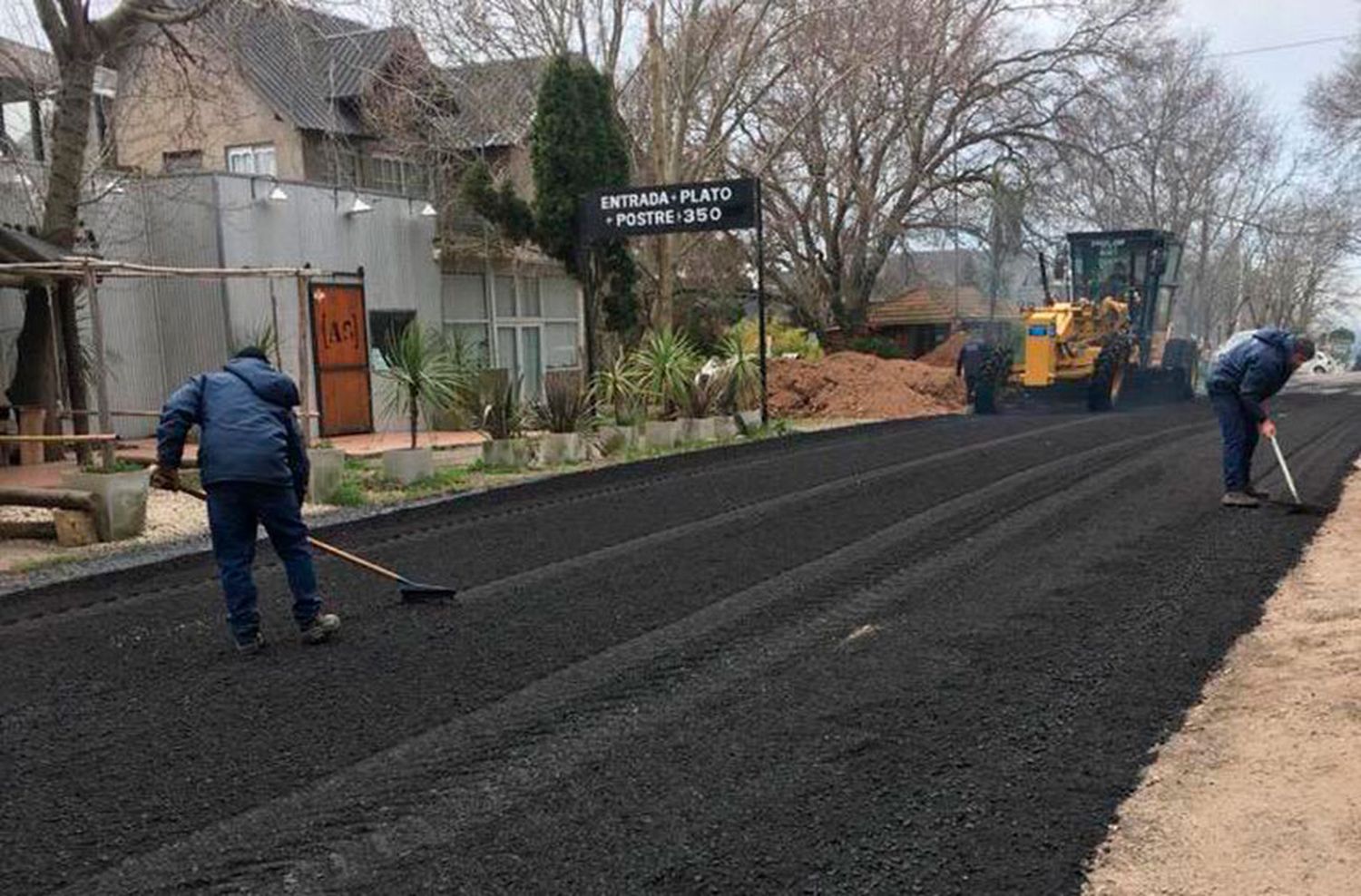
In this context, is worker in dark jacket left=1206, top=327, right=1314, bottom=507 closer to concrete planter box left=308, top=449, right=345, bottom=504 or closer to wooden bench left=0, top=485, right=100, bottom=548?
concrete planter box left=308, top=449, right=345, bottom=504

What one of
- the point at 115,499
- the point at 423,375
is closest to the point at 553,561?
the point at 115,499

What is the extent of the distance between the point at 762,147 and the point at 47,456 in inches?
710

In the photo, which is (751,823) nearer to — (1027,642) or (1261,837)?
(1261,837)

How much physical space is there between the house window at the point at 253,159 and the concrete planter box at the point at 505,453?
14.8m

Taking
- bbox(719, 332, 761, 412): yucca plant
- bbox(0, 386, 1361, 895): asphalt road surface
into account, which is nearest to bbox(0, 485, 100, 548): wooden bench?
bbox(0, 386, 1361, 895): asphalt road surface

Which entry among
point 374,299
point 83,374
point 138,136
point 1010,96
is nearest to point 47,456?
point 83,374

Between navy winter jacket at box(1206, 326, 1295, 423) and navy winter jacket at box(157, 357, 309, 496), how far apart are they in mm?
7379

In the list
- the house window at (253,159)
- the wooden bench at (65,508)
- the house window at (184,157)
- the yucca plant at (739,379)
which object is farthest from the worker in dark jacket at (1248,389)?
the house window at (253,159)

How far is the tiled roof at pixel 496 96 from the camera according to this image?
73.8 ft

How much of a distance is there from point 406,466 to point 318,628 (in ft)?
20.3

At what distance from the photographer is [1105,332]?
22.7 m

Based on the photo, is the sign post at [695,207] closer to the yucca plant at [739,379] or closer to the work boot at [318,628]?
the yucca plant at [739,379]

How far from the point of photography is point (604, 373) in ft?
51.5

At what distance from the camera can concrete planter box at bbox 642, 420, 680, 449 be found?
50.8 ft
